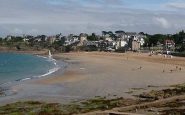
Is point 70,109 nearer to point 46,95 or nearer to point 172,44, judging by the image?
point 46,95

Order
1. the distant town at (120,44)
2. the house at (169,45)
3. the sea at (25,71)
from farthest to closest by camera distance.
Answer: the distant town at (120,44), the house at (169,45), the sea at (25,71)

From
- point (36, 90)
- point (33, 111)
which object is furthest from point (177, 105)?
point (36, 90)

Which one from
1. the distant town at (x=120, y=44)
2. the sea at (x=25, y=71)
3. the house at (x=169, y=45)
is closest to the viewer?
the sea at (x=25, y=71)

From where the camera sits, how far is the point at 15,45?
191750mm

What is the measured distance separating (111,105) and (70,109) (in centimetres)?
180

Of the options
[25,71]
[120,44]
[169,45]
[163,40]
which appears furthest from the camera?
[120,44]

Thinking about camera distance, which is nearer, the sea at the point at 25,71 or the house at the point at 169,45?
the sea at the point at 25,71

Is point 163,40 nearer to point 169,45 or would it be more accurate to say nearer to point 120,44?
point 169,45

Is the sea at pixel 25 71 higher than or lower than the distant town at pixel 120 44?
lower

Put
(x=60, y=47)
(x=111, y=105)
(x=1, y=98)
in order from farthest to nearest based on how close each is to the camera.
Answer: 1. (x=60, y=47)
2. (x=1, y=98)
3. (x=111, y=105)

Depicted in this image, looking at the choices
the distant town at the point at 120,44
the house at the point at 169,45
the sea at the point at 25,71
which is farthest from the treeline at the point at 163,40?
the sea at the point at 25,71

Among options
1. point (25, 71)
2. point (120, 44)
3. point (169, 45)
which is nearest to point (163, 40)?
point (169, 45)

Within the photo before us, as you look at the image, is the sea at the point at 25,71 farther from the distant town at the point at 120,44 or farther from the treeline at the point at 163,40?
the treeline at the point at 163,40

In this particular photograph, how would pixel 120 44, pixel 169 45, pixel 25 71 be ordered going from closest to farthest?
pixel 25 71 → pixel 169 45 → pixel 120 44
